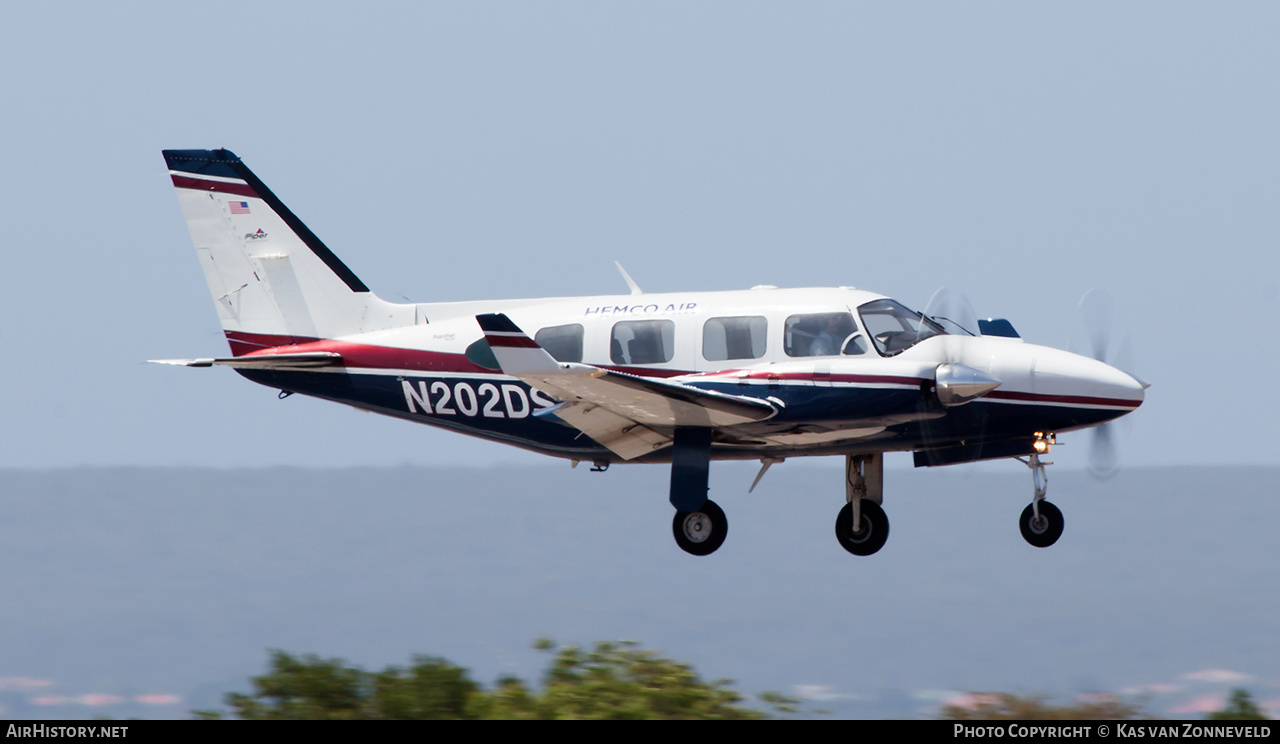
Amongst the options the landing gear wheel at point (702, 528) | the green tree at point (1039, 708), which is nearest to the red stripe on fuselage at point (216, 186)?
the landing gear wheel at point (702, 528)

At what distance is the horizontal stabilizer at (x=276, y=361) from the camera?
63.3 ft

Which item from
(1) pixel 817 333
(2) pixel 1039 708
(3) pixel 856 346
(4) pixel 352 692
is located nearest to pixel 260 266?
(4) pixel 352 692

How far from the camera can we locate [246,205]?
20.5 meters

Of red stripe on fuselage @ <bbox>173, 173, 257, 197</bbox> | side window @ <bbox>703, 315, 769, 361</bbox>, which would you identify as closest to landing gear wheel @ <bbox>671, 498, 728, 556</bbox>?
side window @ <bbox>703, 315, 769, 361</bbox>

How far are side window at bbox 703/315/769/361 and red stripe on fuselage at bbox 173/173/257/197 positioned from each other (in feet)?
25.4

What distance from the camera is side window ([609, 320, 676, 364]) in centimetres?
1744

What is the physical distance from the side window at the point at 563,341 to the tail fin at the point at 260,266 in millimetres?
2786

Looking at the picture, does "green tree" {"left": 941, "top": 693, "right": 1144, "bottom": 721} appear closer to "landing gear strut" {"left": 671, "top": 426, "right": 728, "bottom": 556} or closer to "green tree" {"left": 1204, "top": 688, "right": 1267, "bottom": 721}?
"green tree" {"left": 1204, "top": 688, "right": 1267, "bottom": 721}

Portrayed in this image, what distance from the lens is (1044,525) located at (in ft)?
57.2

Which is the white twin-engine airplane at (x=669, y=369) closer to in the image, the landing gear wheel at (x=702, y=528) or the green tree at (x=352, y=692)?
the landing gear wheel at (x=702, y=528)

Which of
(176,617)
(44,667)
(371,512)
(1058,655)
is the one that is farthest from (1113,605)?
(44,667)

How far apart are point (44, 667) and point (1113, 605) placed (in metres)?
36.1

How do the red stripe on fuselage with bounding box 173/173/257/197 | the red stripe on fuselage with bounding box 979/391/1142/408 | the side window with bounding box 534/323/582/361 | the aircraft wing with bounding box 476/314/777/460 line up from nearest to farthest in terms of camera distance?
the aircraft wing with bounding box 476/314/777/460 → the red stripe on fuselage with bounding box 979/391/1142/408 → the side window with bounding box 534/323/582/361 → the red stripe on fuselage with bounding box 173/173/257/197

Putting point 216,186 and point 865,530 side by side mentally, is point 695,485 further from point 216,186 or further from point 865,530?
point 216,186
